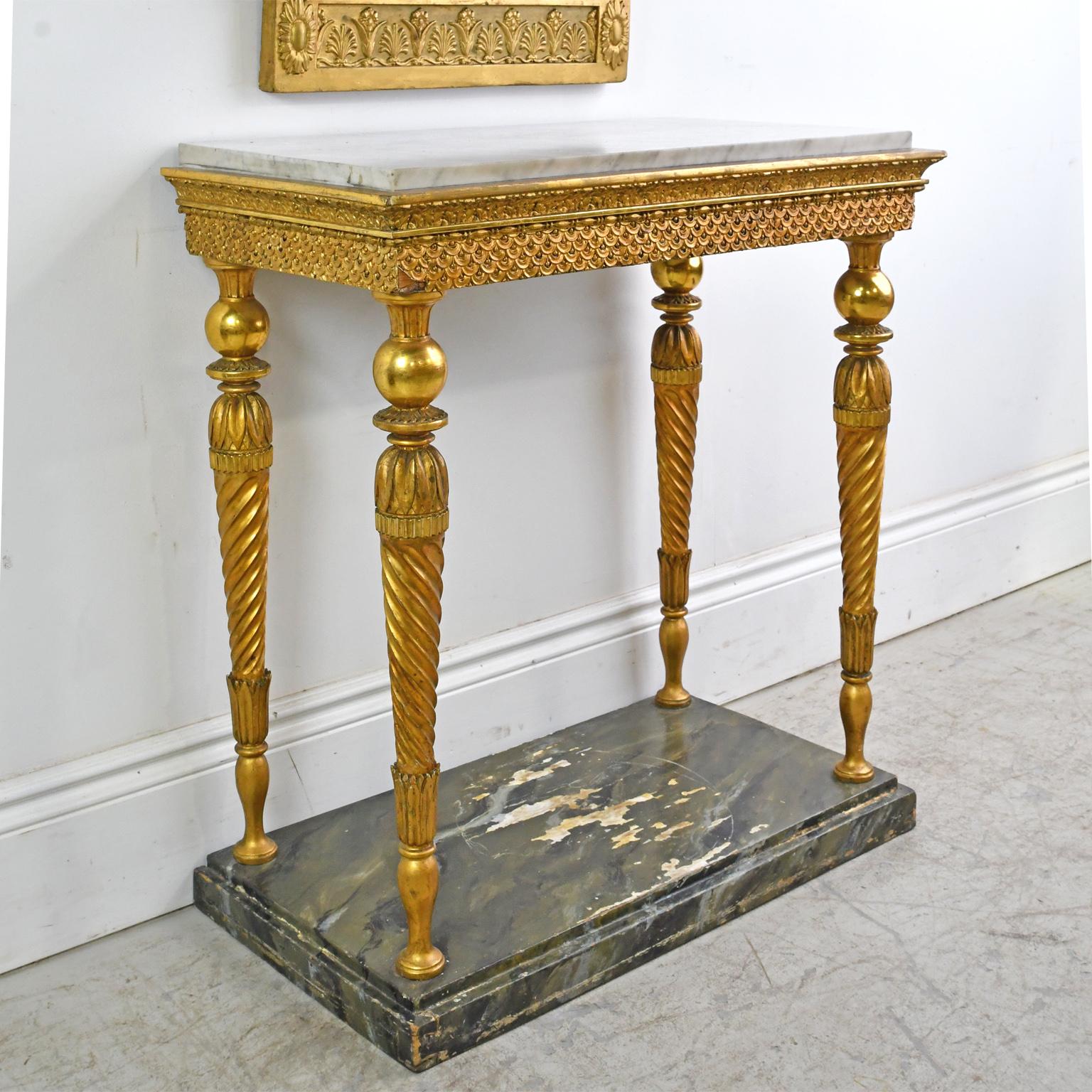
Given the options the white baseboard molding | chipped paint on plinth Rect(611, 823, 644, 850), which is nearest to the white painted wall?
the white baseboard molding

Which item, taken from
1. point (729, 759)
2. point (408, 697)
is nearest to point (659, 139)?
point (408, 697)

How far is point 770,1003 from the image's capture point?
6.93 feet

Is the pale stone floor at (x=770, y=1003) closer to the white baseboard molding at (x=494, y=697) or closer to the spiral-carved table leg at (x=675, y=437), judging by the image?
the white baseboard molding at (x=494, y=697)

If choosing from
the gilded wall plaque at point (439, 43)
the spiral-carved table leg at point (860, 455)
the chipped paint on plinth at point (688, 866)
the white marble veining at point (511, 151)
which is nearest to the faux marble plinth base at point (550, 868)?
the chipped paint on plinth at point (688, 866)

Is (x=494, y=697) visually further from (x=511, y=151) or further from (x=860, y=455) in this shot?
(x=511, y=151)

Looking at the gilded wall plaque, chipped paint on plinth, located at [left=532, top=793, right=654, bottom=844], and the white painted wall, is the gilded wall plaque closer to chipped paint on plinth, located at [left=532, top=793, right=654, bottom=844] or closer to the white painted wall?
the white painted wall

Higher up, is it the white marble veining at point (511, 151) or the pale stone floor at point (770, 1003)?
the white marble veining at point (511, 151)

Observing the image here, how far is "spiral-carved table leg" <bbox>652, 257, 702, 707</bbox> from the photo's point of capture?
2.70m

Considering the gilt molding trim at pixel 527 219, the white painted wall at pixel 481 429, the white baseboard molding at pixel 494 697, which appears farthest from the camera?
the white baseboard molding at pixel 494 697

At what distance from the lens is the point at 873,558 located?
2.52 metres

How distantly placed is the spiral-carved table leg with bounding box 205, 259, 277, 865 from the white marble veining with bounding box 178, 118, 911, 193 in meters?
0.21

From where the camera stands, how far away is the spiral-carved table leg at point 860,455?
7.75ft

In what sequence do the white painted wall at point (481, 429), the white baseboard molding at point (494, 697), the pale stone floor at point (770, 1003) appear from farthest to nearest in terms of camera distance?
the white baseboard molding at point (494, 697)
the white painted wall at point (481, 429)
the pale stone floor at point (770, 1003)

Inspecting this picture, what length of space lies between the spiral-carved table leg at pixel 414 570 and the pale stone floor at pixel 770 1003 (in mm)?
221
